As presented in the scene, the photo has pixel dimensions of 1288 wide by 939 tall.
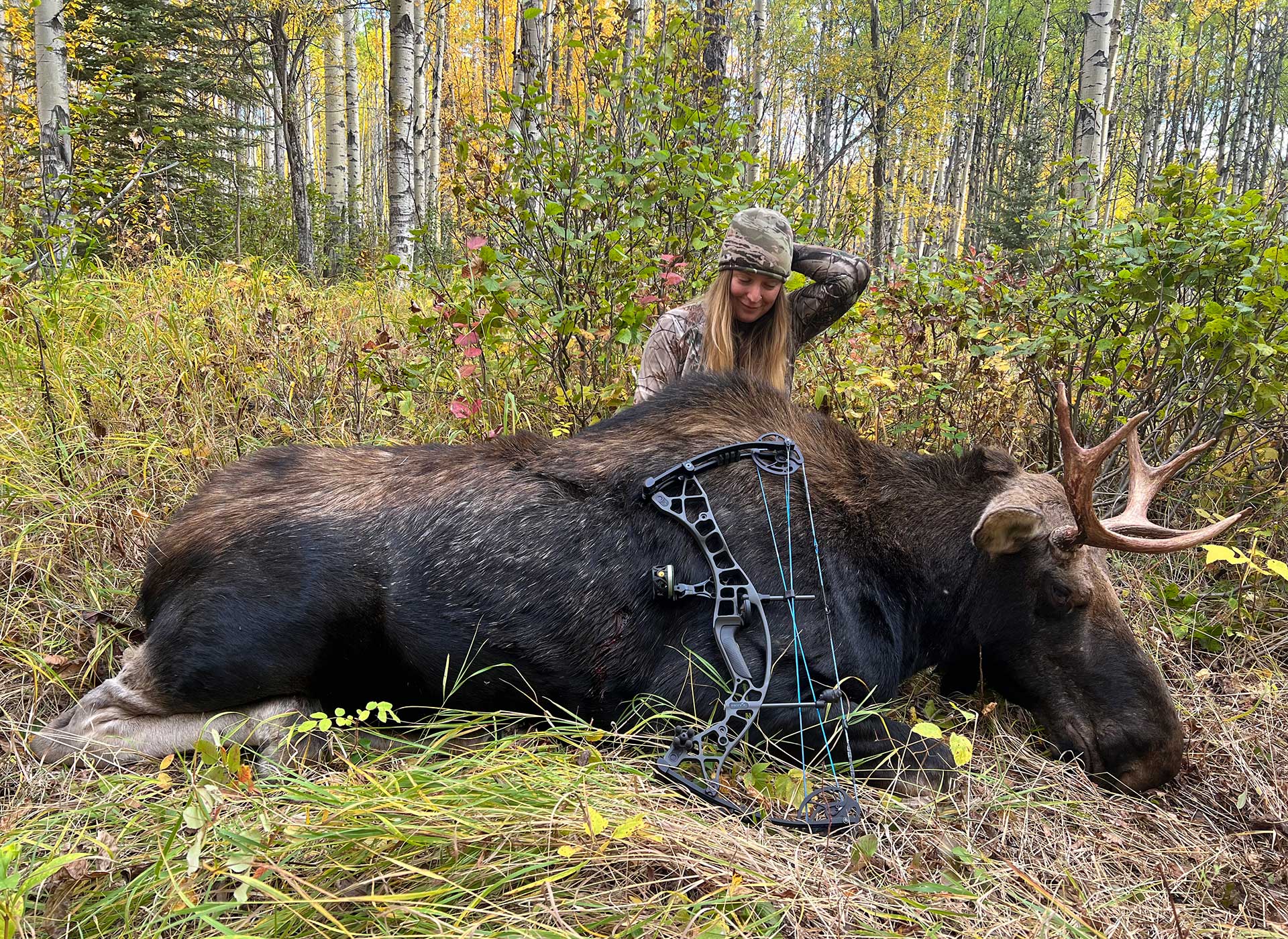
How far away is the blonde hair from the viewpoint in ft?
15.9

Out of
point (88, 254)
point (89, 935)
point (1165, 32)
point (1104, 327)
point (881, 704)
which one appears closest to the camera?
point (89, 935)

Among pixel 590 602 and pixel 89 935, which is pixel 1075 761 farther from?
pixel 89 935

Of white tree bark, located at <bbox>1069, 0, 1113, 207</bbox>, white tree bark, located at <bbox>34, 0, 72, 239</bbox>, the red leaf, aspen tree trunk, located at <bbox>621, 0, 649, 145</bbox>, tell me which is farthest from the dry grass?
white tree bark, located at <bbox>1069, 0, 1113, 207</bbox>

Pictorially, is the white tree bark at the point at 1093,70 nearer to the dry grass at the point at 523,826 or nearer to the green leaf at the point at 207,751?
the dry grass at the point at 523,826

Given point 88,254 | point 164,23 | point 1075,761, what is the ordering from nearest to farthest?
point 1075,761 < point 88,254 < point 164,23

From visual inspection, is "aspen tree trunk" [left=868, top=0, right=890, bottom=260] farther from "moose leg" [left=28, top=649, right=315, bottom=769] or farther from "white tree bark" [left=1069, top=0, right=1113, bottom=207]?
"moose leg" [left=28, top=649, right=315, bottom=769]

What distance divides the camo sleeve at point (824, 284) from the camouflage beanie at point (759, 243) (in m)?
0.77

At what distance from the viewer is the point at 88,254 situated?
820 cm

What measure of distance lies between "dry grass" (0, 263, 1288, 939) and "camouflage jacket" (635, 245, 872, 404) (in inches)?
90.5

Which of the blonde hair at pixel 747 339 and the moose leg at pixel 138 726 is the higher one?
the blonde hair at pixel 747 339

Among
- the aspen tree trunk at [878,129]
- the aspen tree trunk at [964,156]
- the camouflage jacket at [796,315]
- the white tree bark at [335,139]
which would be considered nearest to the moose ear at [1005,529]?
the camouflage jacket at [796,315]

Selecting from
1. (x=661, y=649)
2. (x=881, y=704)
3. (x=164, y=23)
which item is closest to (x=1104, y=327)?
(x=881, y=704)

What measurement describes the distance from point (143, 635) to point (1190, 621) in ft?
17.3

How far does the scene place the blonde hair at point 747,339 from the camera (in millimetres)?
4859
